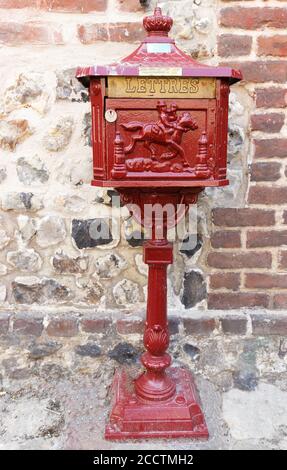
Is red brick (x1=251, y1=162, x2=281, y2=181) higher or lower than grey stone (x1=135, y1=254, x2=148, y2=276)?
higher

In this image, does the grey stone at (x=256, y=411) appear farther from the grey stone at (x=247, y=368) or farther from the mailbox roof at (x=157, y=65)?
the mailbox roof at (x=157, y=65)

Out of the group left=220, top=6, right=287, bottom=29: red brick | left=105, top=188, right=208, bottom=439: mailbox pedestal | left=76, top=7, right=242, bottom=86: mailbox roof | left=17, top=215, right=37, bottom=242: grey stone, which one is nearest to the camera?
left=76, top=7, right=242, bottom=86: mailbox roof

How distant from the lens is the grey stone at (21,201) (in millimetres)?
2014

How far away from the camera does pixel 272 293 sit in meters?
2.10

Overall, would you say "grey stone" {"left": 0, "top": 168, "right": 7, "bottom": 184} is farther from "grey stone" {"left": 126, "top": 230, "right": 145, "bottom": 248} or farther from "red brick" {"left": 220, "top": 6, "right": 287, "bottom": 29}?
"red brick" {"left": 220, "top": 6, "right": 287, "bottom": 29}

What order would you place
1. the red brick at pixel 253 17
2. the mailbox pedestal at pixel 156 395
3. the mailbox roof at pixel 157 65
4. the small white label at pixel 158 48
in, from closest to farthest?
the mailbox roof at pixel 157 65 < the small white label at pixel 158 48 < the mailbox pedestal at pixel 156 395 < the red brick at pixel 253 17

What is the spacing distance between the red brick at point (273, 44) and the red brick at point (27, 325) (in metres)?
1.57

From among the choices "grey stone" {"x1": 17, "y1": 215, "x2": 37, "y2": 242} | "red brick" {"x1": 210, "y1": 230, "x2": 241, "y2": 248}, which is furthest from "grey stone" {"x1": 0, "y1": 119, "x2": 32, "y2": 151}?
"red brick" {"x1": 210, "y1": 230, "x2": 241, "y2": 248}

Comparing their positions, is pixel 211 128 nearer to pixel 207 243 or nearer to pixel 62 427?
pixel 207 243

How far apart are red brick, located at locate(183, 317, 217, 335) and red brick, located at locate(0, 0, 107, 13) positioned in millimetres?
1440

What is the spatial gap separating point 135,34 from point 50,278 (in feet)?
3.77

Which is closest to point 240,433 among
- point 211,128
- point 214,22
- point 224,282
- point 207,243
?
point 224,282

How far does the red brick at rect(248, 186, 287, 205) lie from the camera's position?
1.98 m

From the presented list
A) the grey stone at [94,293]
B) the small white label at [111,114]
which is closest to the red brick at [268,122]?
the small white label at [111,114]
